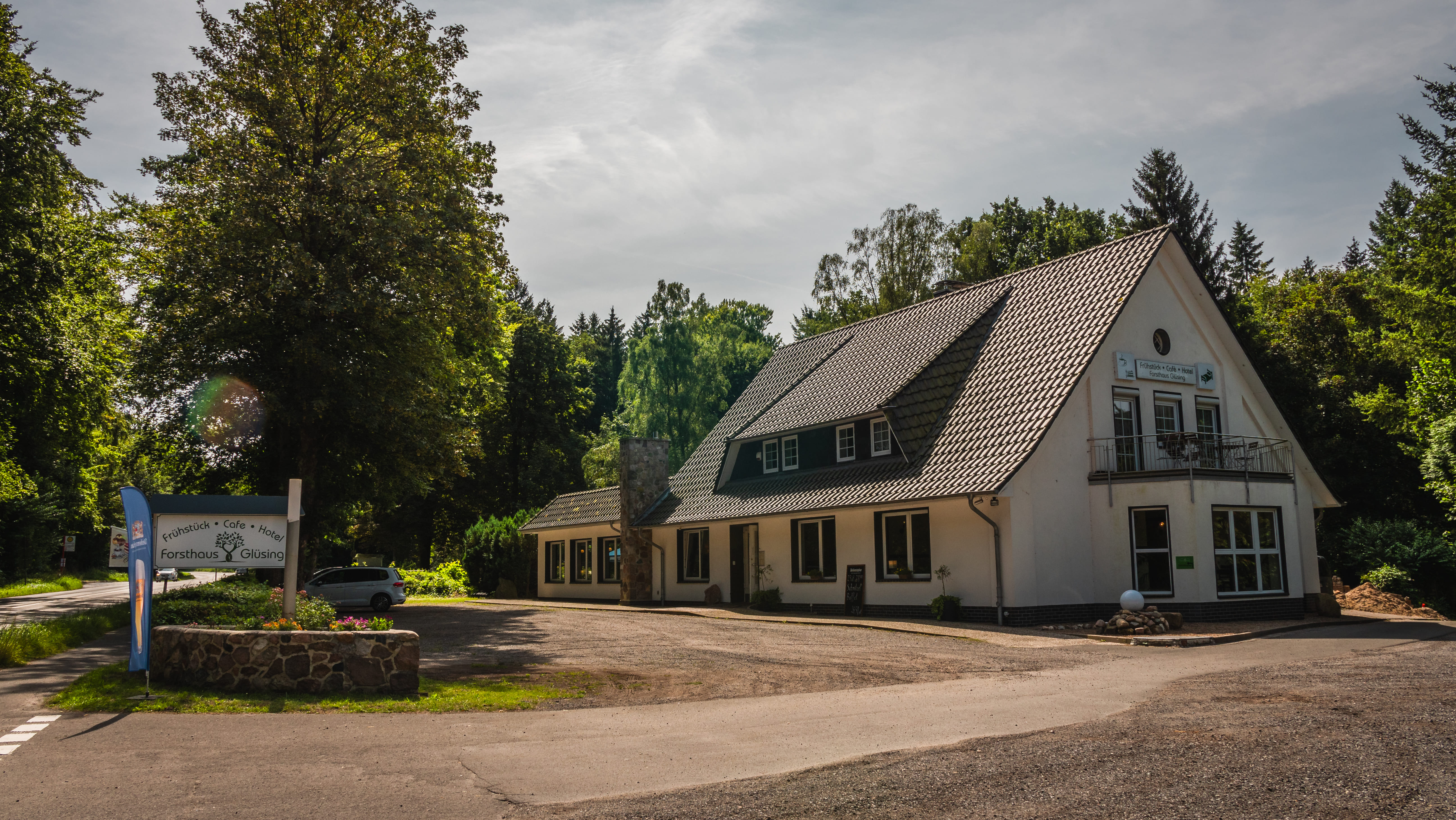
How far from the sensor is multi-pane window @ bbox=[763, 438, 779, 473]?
96.2 feet

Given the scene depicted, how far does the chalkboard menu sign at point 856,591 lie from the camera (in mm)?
24594

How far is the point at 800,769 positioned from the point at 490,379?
87.4 ft

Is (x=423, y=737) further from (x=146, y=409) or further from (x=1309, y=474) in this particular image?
(x=1309, y=474)

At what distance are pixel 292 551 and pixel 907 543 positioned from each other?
1481 cm

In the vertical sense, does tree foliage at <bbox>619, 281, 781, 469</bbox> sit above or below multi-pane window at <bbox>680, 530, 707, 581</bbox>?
above

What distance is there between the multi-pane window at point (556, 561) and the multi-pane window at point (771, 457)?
40.1 feet

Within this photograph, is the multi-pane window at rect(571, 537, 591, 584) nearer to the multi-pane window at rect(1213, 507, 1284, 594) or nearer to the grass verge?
the grass verge

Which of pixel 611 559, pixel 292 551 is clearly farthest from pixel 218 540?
pixel 611 559

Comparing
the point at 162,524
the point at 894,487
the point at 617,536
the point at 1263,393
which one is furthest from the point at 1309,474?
the point at 162,524

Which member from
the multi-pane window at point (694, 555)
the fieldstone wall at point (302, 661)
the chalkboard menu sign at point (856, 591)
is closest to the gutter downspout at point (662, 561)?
the multi-pane window at point (694, 555)

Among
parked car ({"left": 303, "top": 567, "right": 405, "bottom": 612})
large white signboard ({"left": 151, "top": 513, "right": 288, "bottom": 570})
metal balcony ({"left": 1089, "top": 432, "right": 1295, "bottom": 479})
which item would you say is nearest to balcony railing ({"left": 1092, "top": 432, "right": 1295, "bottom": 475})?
metal balcony ({"left": 1089, "top": 432, "right": 1295, "bottom": 479})

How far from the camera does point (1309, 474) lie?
26.1 metres

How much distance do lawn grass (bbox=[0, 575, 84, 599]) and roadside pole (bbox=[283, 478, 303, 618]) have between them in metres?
32.5

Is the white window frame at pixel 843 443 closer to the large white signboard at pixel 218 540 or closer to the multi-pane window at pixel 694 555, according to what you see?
the multi-pane window at pixel 694 555
